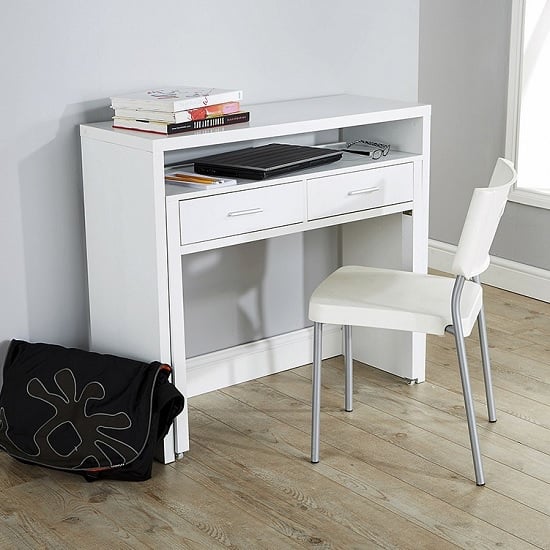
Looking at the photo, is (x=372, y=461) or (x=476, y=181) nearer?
(x=372, y=461)

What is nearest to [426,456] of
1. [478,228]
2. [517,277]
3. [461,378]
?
[461,378]

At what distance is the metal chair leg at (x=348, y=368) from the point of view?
2.83 meters

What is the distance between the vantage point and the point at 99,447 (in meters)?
2.43

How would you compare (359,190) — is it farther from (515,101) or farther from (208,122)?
(515,101)

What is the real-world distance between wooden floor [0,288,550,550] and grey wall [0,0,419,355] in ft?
1.66

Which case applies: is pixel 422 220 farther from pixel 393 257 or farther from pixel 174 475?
pixel 174 475

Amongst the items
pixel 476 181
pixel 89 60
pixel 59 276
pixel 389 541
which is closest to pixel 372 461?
pixel 389 541

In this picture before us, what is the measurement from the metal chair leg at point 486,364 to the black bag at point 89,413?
833 mm

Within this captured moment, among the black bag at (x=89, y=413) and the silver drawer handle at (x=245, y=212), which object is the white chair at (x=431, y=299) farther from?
the black bag at (x=89, y=413)

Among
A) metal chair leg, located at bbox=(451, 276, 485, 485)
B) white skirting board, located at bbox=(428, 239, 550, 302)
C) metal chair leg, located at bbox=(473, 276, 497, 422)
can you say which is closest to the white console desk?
metal chair leg, located at bbox=(473, 276, 497, 422)

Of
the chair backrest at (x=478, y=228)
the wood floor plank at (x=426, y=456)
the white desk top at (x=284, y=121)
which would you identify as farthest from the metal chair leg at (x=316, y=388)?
the white desk top at (x=284, y=121)

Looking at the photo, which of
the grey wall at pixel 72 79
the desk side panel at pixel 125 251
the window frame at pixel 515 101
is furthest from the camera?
the window frame at pixel 515 101

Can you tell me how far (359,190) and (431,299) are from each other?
422mm

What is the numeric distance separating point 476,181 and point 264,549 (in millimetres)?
2362
